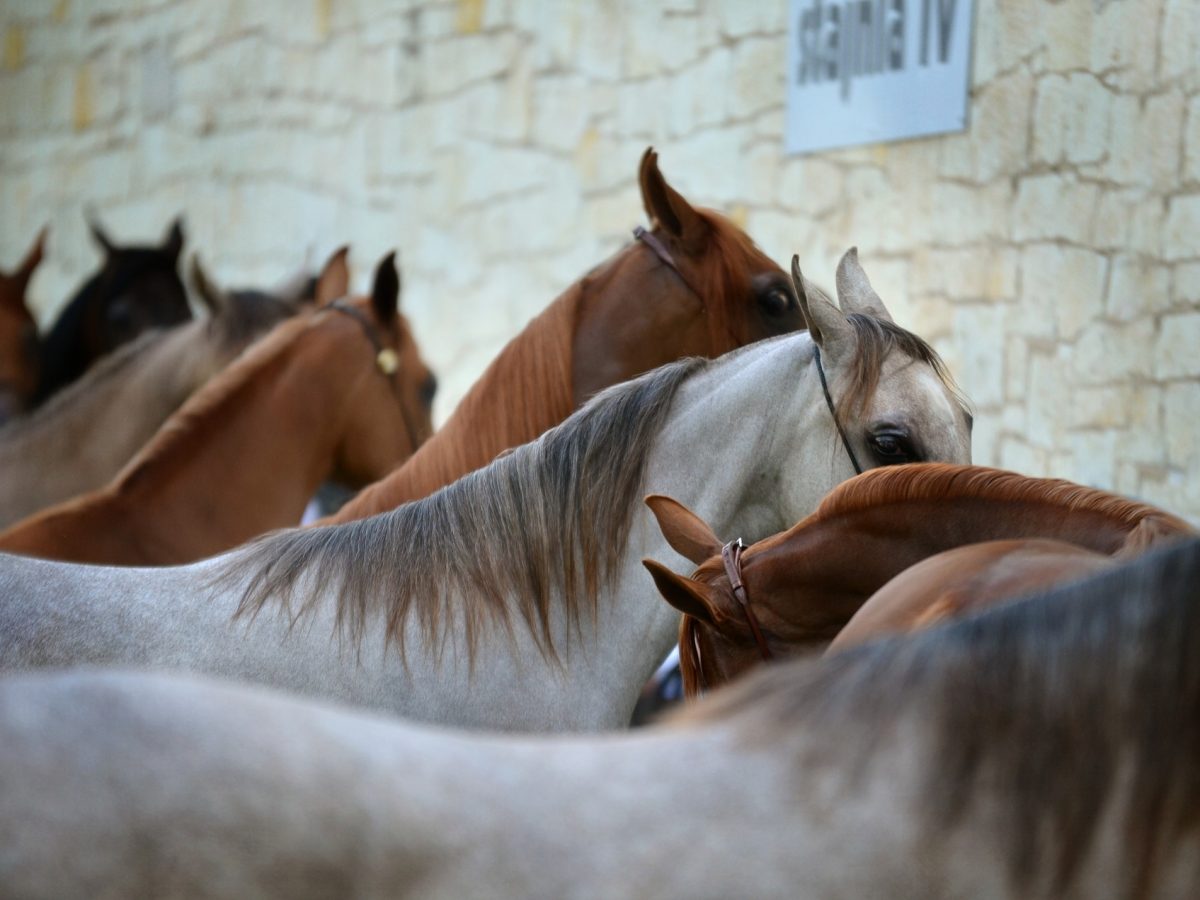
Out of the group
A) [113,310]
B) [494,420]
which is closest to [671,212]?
[494,420]

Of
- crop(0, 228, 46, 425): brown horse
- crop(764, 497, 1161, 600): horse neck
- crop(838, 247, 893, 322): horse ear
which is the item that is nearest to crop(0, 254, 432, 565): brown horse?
crop(838, 247, 893, 322): horse ear

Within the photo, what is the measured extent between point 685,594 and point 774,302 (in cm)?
118

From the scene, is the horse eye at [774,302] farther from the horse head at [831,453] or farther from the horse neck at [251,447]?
the horse neck at [251,447]

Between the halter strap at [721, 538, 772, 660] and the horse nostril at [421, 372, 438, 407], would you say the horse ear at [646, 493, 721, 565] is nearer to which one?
the halter strap at [721, 538, 772, 660]

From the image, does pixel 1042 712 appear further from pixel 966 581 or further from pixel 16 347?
pixel 16 347

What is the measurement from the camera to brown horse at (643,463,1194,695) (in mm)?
1846

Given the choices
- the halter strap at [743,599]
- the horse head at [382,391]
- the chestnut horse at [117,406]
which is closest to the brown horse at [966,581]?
the halter strap at [743,599]

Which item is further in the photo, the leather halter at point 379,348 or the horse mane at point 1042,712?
the leather halter at point 379,348

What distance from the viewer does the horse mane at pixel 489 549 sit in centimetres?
212

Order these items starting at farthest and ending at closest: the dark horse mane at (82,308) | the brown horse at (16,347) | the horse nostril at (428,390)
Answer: the dark horse mane at (82,308)
the brown horse at (16,347)
the horse nostril at (428,390)

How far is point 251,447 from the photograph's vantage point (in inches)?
134

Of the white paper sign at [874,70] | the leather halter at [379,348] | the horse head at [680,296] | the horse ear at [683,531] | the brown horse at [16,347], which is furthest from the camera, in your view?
the brown horse at [16,347]

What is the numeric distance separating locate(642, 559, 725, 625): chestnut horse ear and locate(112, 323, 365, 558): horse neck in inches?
62.9

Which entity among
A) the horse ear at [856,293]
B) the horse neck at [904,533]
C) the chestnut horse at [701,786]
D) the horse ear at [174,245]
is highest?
the chestnut horse at [701,786]
